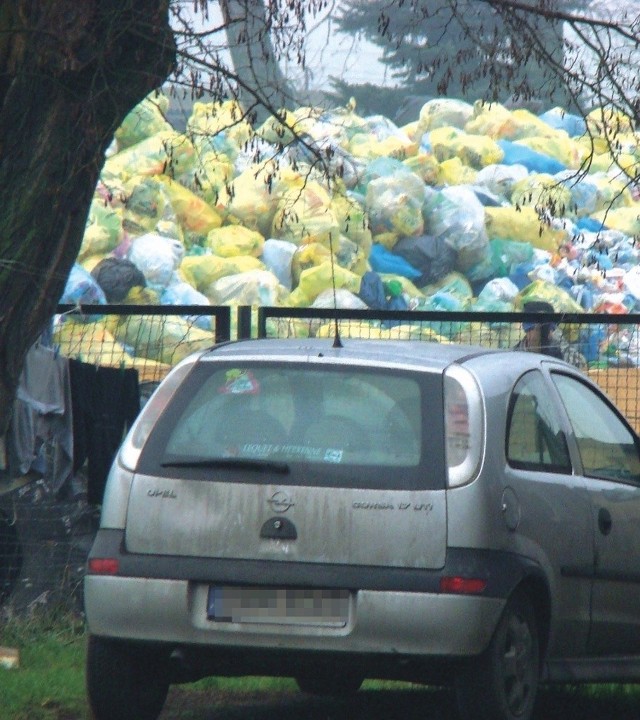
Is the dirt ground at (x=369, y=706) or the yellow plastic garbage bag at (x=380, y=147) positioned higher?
the yellow plastic garbage bag at (x=380, y=147)

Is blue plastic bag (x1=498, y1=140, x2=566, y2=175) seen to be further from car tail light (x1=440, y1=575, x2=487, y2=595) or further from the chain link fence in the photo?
car tail light (x1=440, y1=575, x2=487, y2=595)

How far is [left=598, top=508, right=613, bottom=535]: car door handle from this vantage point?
5766 millimetres

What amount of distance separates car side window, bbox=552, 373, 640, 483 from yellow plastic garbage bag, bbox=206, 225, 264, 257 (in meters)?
9.04

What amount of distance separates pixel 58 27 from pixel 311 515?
260cm

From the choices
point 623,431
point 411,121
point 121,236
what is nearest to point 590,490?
point 623,431

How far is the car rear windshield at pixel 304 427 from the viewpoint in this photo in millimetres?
4953

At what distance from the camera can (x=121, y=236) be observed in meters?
15.1

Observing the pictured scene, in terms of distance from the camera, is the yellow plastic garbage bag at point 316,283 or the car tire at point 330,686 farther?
the yellow plastic garbage bag at point 316,283

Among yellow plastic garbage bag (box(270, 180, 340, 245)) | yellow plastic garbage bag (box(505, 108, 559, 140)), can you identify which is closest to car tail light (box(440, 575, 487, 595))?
yellow plastic garbage bag (box(270, 180, 340, 245))

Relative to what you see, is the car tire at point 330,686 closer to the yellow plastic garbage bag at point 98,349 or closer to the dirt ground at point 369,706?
the dirt ground at point 369,706

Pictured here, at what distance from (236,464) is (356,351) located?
0.74 meters

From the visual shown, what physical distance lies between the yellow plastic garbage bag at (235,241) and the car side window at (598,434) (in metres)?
9.04

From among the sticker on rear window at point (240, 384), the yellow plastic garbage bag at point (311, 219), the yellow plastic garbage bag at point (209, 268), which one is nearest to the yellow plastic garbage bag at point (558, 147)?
the yellow plastic garbage bag at point (311, 219)

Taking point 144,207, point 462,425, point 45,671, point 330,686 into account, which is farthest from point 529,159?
point 462,425
